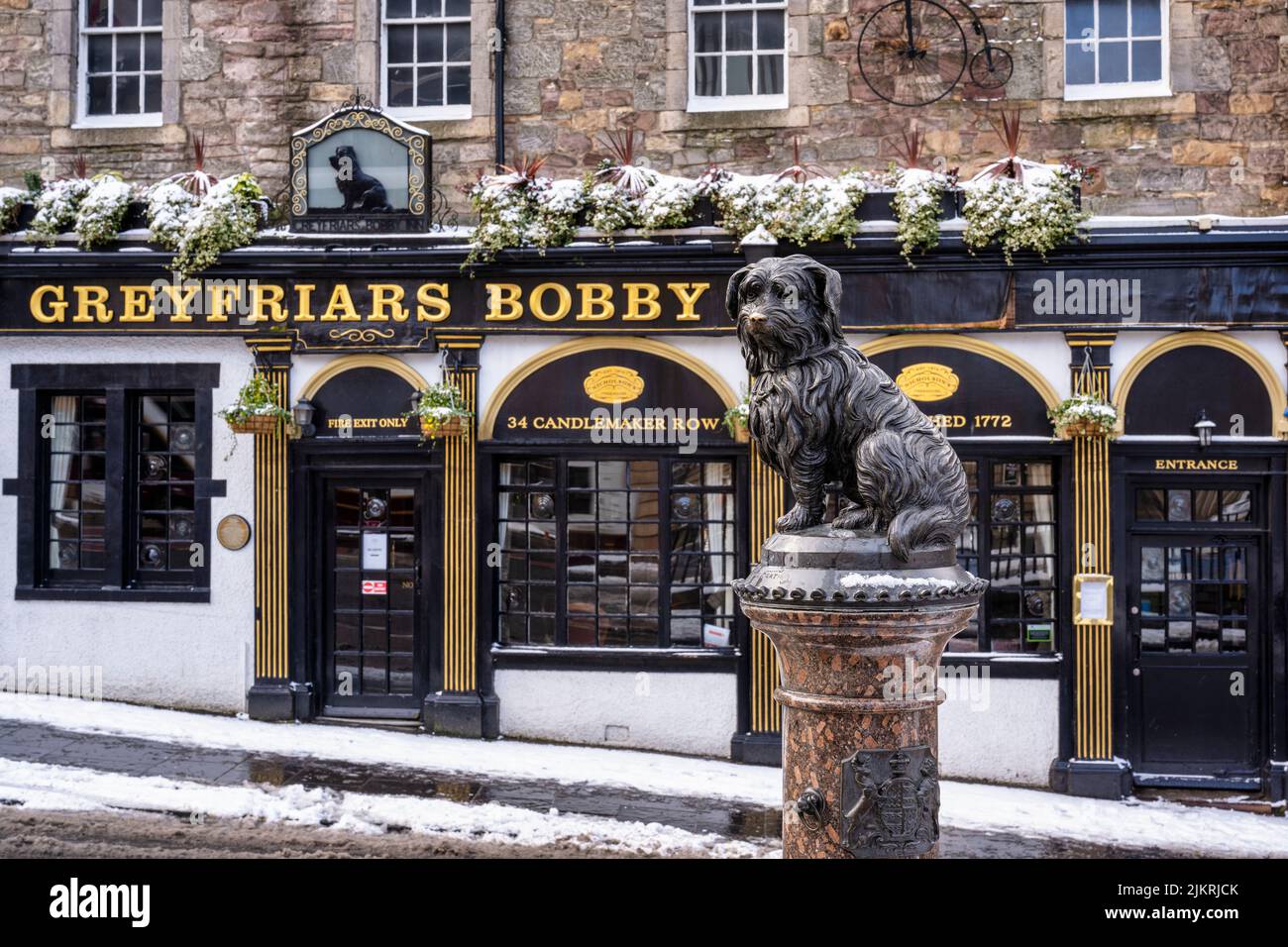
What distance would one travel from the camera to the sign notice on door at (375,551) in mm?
10344

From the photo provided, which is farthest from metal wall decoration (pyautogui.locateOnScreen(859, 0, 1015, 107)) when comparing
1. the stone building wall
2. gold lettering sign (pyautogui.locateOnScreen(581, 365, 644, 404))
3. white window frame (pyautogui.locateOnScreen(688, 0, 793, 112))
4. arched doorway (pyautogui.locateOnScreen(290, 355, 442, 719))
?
arched doorway (pyautogui.locateOnScreen(290, 355, 442, 719))

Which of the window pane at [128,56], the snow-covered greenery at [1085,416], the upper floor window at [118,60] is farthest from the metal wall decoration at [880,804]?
the window pane at [128,56]

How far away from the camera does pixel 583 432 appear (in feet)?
32.7

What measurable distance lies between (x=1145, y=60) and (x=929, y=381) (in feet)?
11.3

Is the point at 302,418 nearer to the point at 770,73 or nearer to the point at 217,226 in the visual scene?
the point at 217,226

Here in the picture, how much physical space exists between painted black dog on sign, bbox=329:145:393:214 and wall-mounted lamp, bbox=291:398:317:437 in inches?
68.3

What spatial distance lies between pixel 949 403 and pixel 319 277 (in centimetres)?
550

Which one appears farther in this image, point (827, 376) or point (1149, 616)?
point (1149, 616)

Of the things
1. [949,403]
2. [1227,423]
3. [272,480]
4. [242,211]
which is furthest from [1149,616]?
[242,211]

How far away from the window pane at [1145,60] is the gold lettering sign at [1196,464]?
132 inches

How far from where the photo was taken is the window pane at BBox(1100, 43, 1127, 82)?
10031 mm

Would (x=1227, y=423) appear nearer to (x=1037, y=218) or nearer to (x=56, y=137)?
(x=1037, y=218)

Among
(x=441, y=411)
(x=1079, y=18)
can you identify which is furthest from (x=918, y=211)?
(x=441, y=411)

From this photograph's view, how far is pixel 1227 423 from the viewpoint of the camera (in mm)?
9281
